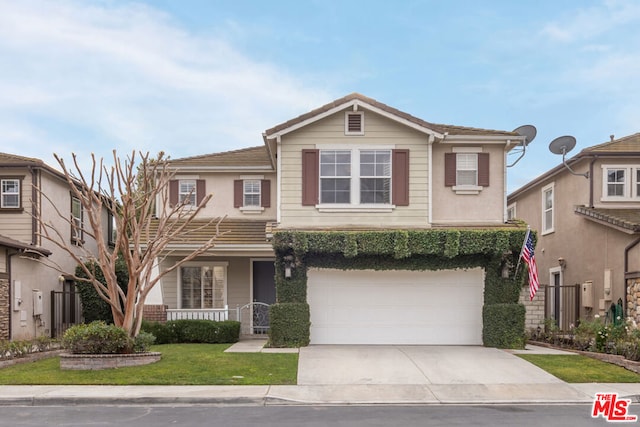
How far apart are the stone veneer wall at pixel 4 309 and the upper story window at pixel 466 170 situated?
1319 cm

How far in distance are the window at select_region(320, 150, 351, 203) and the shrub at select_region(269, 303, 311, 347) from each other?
317 cm

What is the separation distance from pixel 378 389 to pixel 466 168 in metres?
8.20

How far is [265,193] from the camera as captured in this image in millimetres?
19734

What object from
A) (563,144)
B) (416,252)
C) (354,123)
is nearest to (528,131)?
(563,144)

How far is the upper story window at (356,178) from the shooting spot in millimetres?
16172

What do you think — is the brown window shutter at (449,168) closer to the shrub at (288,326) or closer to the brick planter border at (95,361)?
the shrub at (288,326)

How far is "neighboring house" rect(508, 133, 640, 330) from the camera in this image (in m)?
16.4

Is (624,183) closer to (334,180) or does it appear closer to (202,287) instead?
(334,180)

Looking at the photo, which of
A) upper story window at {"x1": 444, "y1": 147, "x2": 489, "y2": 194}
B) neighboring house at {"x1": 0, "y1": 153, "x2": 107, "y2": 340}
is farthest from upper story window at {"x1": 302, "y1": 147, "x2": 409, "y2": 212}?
neighboring house at {"x1": 0, "y1": 153, "x2": 107, "y2": 340}

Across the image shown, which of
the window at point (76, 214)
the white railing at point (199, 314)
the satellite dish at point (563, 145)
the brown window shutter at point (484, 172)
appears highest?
the satellite dish at point (563, 145)

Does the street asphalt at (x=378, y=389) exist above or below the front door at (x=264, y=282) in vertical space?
below

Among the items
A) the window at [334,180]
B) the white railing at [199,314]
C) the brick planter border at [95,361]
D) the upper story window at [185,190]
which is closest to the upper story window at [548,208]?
the window at [334,180]

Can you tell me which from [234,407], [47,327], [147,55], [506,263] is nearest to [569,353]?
[506,263]

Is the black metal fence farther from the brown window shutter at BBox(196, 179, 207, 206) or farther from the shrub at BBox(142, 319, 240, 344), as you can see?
the brown window shutter at BBox(196, 179, 207, 206)
